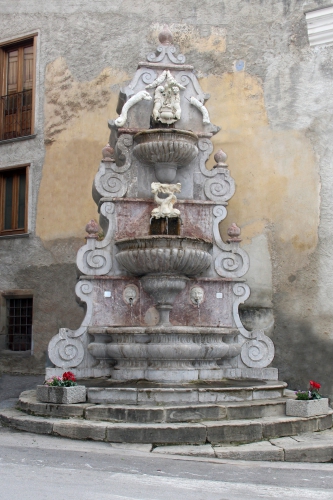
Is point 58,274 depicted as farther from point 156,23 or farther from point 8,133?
point 156,23

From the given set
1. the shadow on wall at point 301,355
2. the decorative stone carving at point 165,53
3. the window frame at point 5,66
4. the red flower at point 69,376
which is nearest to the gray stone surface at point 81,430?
the red flower at point 69,376

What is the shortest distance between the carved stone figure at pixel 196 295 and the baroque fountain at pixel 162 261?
0.02 metres

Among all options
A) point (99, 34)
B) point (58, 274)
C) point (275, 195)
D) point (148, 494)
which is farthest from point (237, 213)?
→ point (148, 494)

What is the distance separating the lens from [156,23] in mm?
15000

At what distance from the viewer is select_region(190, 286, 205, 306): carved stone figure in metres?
9.52

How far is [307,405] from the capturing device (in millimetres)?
8195

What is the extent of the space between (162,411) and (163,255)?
7.08 ft

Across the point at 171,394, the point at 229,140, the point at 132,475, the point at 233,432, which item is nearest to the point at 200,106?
the point at 229,140

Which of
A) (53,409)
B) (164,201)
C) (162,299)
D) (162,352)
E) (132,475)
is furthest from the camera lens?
(164,201)

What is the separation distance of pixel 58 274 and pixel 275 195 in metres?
4.97

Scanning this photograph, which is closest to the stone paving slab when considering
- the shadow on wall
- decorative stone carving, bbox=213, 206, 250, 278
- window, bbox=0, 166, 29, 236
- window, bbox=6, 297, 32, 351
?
decorative stone carving, bbox=213, 206, 250, 278

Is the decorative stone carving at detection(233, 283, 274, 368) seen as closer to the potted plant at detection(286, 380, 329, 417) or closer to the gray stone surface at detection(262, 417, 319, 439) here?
the potted plant at detection(286, 380, 329, 417)

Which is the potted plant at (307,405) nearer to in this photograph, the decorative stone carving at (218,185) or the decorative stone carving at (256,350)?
the decorative stone carving at (256,350)

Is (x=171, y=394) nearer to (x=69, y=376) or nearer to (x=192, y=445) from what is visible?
(x=192, y=445)
